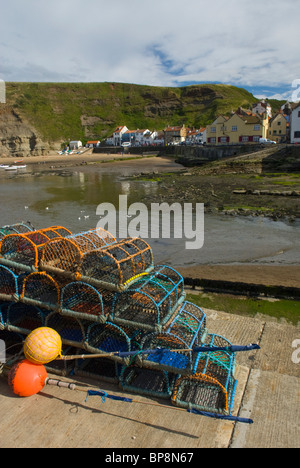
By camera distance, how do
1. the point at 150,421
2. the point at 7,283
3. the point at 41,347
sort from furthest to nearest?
the point at 7,283
the point at 41,347
the point at 150,421

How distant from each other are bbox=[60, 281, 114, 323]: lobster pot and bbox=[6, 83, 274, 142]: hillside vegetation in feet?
338

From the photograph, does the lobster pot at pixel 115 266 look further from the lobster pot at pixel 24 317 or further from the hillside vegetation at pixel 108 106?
the hillside vegetation at pixel 108 106

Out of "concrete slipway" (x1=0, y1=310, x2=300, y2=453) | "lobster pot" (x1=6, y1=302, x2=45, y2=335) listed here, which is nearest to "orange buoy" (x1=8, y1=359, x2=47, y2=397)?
"concrete slipway" (x1=0, y1=310, x2=300, y2=453)

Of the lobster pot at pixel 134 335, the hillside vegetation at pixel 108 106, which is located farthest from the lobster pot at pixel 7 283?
the hillside vegetation at pixel 108 106

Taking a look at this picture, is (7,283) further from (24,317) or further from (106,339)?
(106,339)

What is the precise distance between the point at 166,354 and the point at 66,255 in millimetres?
2998

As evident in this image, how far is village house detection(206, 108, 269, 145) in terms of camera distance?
63.1 meters

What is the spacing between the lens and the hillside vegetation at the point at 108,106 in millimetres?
108438

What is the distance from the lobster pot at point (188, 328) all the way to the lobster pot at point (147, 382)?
0.73 meters

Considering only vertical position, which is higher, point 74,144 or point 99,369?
point 74,144

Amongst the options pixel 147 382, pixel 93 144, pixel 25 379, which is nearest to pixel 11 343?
pixel 25 379

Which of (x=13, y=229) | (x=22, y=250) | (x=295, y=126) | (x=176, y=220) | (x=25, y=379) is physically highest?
(x=295, y=126)

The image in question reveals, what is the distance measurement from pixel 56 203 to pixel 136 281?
26155 mm

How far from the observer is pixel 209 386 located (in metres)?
5.98
